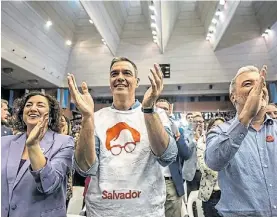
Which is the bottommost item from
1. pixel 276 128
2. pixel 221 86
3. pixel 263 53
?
pixel 276 128

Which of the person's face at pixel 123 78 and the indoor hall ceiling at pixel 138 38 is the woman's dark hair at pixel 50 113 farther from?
the indoor hall ceiling at pixel 138 38

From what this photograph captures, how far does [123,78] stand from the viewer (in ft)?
4.44

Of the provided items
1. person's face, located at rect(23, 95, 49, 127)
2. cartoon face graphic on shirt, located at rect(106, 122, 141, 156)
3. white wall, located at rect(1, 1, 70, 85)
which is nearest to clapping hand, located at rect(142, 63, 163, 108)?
cartoon face graphic on shirt, located at rect(106, 122, 141, 156)

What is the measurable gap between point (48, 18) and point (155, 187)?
669 cm

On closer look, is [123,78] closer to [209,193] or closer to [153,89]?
[153,89]

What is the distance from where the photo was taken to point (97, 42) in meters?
8.79

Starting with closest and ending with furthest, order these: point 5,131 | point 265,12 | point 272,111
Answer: point 272,111, point 5,131, point 265,12

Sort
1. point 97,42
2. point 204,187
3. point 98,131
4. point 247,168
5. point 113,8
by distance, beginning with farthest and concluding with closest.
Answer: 1. point 97,42
2. point 113,8
3. point 204,187
4. point 98,131
5. point 247,168

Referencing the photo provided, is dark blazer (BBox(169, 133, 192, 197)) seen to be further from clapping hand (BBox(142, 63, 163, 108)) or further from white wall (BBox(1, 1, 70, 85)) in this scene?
white wall (BBox(1, 1, 70, 85))

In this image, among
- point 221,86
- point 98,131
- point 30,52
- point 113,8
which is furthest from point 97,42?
point 98,131

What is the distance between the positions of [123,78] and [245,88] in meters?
0.53

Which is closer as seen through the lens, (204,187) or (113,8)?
(204,187)

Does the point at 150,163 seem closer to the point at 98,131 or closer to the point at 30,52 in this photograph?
the point at 98,131

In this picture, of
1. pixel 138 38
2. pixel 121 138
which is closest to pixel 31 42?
pixel 138 38
